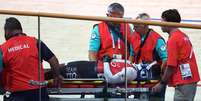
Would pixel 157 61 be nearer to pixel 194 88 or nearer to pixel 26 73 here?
pixel 194 88

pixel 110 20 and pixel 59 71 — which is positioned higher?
pixel 110 20

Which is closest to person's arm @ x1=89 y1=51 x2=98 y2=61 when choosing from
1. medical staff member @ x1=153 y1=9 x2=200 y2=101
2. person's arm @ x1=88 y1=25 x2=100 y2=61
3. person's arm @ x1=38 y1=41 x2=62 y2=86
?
person's arm @ x1=88 y1=25 x2=100 y2=61

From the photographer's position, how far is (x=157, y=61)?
6855mm

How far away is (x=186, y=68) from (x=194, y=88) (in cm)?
25

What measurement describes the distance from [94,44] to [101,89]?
0.83 m

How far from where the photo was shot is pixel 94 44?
23.5 ft

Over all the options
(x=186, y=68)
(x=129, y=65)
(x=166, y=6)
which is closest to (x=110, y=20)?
(x=129, y=65)

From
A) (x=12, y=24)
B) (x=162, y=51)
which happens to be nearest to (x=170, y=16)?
(x=162, y=51)

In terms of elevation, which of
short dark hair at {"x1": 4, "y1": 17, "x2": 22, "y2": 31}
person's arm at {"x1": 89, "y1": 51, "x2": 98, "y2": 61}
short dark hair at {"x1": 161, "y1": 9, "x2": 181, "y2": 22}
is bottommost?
person's arm at {"x1": 89, "y1": 51, "x2": 98, "y2": 61}

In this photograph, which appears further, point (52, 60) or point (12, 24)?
point (52, 60)

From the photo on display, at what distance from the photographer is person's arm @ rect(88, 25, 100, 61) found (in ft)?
23.1

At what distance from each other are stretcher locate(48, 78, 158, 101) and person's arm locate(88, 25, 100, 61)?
0.57m

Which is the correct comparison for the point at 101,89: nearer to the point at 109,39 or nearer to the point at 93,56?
the point at 93,56

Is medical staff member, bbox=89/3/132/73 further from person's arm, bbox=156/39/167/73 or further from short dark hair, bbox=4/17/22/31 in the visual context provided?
short dark hair, bbox=4/17/22/31
